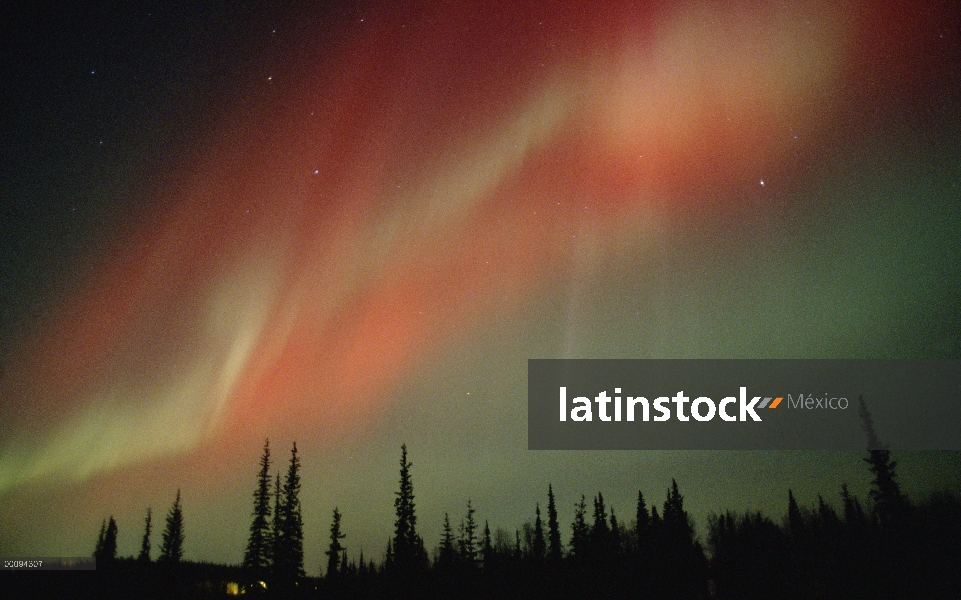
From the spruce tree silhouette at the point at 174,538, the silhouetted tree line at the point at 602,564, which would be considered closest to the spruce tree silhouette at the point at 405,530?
the silhouetted tree line at the point at 602,564

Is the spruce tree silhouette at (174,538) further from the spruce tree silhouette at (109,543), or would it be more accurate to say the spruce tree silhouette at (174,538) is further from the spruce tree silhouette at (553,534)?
the spruce tree silhouette at (553,534)

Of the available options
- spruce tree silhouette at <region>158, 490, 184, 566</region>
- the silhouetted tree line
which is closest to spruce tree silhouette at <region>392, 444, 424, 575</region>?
the silhouetted tree line

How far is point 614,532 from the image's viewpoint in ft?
334

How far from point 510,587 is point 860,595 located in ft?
129

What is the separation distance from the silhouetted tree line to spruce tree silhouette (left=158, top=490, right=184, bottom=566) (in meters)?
0.18

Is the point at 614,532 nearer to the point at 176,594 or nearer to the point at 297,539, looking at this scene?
the point at 297,539

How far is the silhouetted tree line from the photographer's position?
5166 centimetres

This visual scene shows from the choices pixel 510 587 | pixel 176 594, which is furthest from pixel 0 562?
pixel 510 587

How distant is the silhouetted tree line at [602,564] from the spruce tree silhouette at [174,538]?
182 millimetres

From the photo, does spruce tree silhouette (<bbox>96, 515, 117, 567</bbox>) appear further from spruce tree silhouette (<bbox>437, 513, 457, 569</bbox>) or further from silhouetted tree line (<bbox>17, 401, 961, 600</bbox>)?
spruce tree silhouette (<bbox>437, 513, 457, 569</bbox>)

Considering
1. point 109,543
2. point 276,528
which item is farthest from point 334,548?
point 109,543

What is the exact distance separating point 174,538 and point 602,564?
215 ft

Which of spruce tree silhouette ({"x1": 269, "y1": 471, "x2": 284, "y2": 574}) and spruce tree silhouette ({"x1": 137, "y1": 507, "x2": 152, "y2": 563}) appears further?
spruce tree silhouette ({"x1": 137, "y1": 507, "x2": 152, "y2": 563})

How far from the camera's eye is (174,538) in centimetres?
9838
